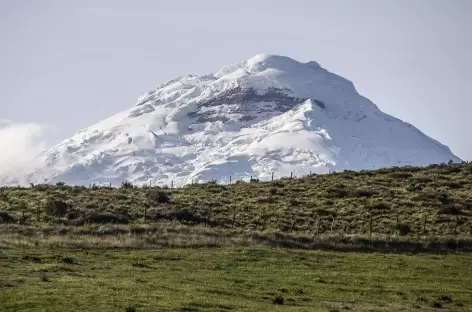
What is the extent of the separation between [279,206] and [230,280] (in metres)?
31.0

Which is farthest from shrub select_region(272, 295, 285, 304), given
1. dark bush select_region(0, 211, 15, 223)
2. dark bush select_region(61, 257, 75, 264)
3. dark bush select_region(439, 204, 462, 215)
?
dark bush select_region(439, 204, 462, 215)

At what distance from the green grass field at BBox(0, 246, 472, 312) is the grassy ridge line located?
8.65m

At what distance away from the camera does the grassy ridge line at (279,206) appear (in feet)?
205

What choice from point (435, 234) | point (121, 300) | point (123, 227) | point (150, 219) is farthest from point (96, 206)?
point (121, 300)

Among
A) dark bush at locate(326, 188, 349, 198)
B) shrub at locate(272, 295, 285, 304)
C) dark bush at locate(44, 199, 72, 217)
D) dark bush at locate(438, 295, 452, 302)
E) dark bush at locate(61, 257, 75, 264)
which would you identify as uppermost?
dark bush at locate(326, 188, 349, 198)

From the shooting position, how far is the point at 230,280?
4006 cm

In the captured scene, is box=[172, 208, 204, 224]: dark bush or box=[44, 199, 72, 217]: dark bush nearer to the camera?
box=[44, 199, 72, 217]: dark bush

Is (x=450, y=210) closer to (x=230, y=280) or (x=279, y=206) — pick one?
(x=279, y=206)

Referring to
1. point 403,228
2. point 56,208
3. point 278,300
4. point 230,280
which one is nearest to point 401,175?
point 403,228

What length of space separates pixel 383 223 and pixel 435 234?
4.62 m

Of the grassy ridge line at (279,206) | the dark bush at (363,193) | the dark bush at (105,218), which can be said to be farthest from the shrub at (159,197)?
the dark bush at (363,193)

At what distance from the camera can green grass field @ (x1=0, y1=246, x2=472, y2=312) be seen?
32.0 metres

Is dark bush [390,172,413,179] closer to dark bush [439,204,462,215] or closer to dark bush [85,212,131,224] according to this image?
dark bush [439,204,462,215]

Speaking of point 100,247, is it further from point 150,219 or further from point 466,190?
point 466,190
